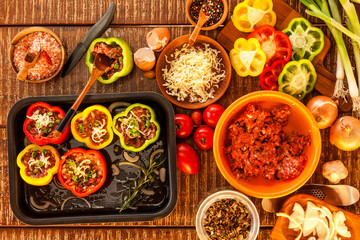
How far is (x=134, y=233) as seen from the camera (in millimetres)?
2564

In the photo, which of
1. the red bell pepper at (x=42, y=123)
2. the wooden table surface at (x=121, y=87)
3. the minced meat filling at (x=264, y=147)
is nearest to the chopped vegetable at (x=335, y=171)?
the wooden table surface at (x=121, y=87)

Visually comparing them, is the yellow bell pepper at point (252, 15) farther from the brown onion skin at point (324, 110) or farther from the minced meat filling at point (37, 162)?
the minced meat filling at point (37, 162)

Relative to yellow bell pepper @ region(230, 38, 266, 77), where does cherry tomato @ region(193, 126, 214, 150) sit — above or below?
below

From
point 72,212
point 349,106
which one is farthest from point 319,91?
point 72,212

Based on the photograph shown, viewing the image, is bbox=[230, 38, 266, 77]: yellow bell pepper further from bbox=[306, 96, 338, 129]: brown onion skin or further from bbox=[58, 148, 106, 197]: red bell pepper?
bbox=[58, 148, 106, 197]: red bell pepper

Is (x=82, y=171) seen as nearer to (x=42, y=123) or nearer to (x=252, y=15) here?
(x=42, y=123)

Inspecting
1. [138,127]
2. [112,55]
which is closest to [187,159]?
[138,127]

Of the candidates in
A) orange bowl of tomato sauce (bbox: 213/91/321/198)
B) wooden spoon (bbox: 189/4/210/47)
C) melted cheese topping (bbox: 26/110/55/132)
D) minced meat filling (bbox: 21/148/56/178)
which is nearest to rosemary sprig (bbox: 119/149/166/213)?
orange bowl of tomato sauce (bbox: 213/91/321/198)

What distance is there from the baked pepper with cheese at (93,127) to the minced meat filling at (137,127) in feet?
0.28

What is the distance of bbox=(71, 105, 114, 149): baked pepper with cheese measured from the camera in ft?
7.52

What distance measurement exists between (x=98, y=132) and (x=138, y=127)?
259mm

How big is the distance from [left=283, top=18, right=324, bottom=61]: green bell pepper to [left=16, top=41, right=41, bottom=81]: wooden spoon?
171cm

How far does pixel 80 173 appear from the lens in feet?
7.50

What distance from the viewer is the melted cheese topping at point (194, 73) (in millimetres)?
2438
